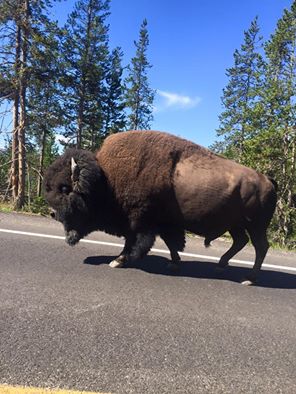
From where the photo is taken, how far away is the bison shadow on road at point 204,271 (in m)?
5.61

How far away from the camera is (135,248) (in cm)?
548

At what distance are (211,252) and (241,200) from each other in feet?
7.46

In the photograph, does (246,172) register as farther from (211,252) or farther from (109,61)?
(109,61)

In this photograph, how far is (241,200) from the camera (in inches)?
216

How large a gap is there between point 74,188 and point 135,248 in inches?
47.8

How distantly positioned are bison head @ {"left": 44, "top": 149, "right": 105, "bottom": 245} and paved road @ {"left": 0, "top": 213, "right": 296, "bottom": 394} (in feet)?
2.07

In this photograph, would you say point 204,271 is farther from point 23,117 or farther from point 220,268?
point 23,117

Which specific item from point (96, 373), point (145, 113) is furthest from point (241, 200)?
point (145, 113)

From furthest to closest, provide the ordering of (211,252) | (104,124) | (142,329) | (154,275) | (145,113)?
(145,113) → (104,124) → (211,252) → (154,275) → (142,329)

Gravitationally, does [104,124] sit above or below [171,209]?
above

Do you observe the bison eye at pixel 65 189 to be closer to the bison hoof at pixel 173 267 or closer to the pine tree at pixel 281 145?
the bison hoof at pixel 173 267

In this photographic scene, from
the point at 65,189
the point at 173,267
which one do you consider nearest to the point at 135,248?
the point at 173,267

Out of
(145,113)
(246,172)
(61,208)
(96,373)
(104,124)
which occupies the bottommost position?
(96,373)

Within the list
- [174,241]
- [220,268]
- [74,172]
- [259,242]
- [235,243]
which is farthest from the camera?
[235,243]
